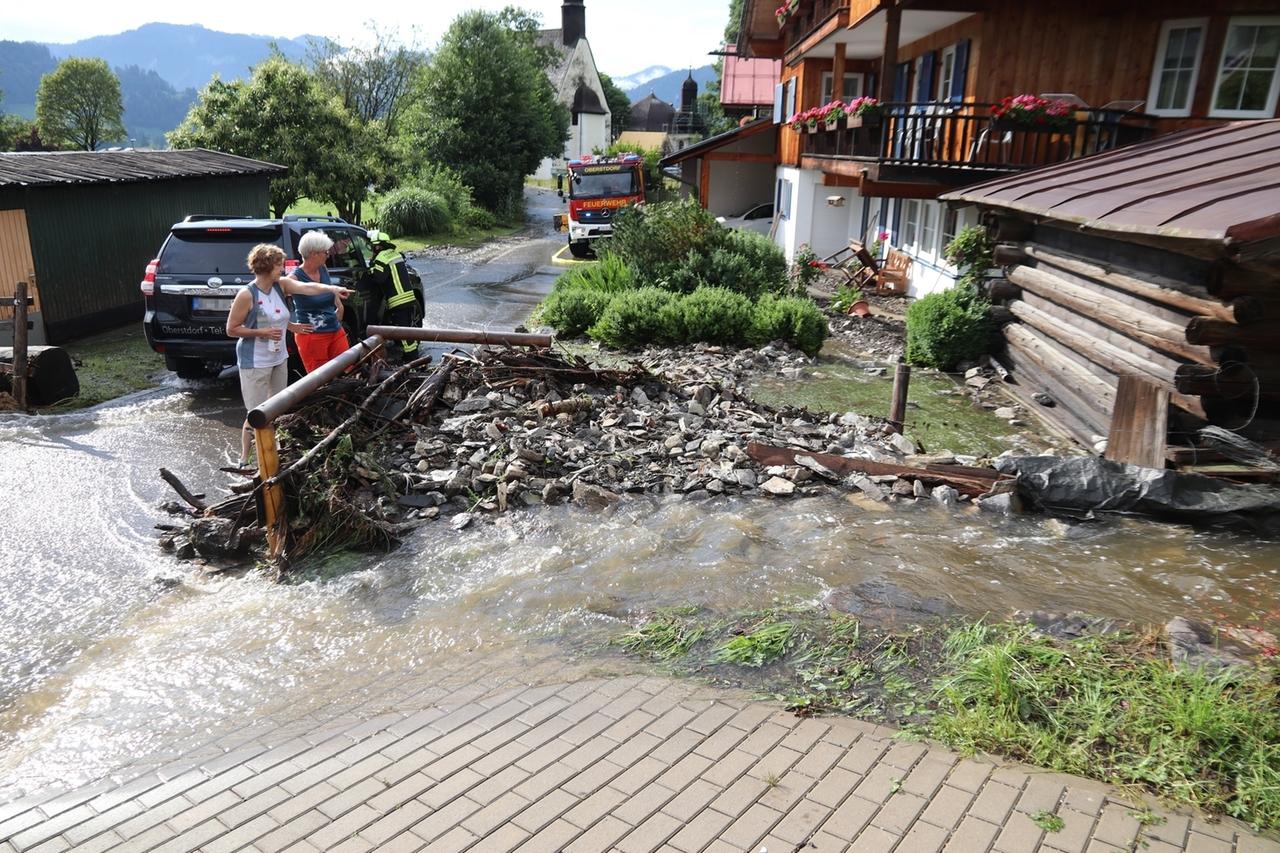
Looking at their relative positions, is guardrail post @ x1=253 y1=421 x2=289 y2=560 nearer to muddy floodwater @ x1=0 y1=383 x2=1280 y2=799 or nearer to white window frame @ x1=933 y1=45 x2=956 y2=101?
muddy floodwater @ x1=0 y1=383 x2=1280 y2=799

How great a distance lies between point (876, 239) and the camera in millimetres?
21906

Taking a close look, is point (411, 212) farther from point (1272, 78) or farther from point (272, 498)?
point (272, 498)

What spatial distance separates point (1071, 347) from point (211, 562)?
29.7 feet

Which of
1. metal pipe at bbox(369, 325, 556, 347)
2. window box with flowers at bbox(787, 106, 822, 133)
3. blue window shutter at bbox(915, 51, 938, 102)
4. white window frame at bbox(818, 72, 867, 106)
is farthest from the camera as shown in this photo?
white window frame at bbox(818, 72, 867, 106)

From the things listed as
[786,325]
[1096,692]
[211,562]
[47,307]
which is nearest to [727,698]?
[1096,692]

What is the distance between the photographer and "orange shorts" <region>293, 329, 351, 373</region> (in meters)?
8.15

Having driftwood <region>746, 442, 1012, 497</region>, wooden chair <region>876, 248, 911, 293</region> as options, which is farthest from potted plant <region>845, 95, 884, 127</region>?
driftwood <region>746, 442, 1012, 497</region>

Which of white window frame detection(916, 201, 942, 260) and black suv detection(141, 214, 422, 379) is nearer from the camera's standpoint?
black suv detection(141, 214, 422, 379)

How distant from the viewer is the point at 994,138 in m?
13.9

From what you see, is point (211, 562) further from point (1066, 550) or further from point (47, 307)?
point (47, 307)

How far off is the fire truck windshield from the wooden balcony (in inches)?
496

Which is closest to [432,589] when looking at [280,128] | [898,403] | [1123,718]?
[1123,718]

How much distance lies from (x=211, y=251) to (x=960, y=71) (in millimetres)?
12785

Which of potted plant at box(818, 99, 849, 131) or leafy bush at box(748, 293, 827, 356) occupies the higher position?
potted plant at box(818, 99, 849, 131)
